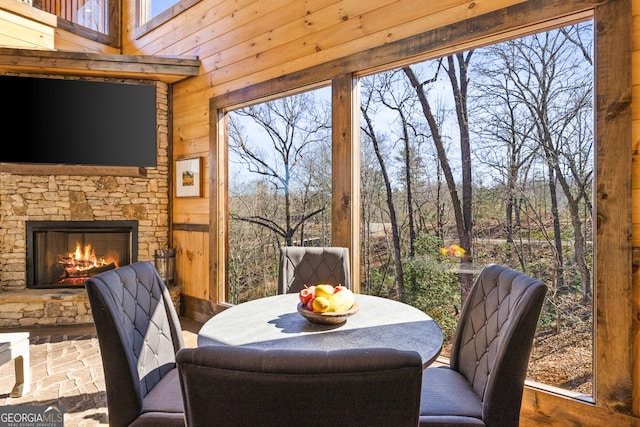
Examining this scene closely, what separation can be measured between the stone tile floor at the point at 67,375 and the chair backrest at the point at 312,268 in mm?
1289

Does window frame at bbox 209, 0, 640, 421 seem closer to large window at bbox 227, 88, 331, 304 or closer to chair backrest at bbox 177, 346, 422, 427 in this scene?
large window at bbox 227, 88, 331, 304

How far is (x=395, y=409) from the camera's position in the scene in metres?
0.69

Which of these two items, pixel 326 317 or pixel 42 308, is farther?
pixel 42 308

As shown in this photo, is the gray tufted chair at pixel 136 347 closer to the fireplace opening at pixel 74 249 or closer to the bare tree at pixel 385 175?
the bare tree at pixel 385 175

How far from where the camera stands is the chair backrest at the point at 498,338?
1.22 m

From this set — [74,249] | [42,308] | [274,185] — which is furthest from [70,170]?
[274,185]

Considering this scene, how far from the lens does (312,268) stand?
2598 millimetres

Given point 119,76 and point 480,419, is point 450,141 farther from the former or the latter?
point 119,76

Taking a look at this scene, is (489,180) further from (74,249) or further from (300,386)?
(74,249)

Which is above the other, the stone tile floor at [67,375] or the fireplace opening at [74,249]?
the fireplace opening at [74,249]

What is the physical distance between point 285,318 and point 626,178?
1.74m

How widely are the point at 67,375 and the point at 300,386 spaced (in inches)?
114

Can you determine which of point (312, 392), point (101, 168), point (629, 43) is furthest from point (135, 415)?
point (101, 168)

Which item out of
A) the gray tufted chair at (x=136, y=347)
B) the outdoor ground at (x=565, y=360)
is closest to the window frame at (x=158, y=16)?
the gray tufted chair at (x=136, y=347)
